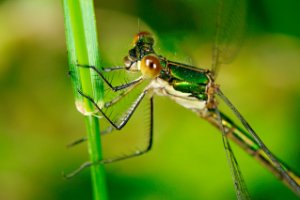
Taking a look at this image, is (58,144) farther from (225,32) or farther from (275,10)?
(275,10)

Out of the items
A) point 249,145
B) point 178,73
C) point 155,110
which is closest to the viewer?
point 178,73

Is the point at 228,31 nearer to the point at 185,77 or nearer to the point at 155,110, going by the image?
the point at 185,77

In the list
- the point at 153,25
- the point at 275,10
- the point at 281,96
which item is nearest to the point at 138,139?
the point at 153,25

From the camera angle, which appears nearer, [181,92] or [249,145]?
[181,92]

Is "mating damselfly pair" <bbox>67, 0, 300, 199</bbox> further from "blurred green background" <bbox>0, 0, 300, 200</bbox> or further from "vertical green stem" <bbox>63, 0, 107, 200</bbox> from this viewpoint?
"blurred green background" <bbox>0, 0, 300, 200</bbox>

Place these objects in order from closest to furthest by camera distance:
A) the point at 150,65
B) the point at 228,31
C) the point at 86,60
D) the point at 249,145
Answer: the point at 86,60 < the point at 150,65 < the point at 228,31 < the point at 249,145

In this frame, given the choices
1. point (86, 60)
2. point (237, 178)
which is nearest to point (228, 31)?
point (237, 178)

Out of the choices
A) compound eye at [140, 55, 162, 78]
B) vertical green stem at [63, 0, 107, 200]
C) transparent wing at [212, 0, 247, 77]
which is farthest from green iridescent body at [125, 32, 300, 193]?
vertical green stem at [63, 0, 107, 200]
